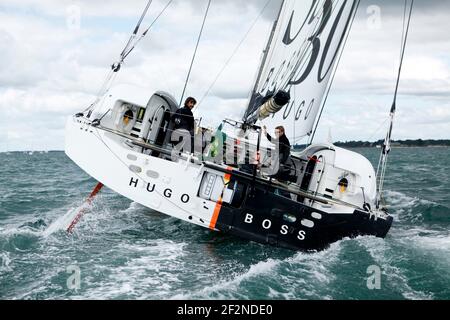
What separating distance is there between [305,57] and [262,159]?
2.74 meters

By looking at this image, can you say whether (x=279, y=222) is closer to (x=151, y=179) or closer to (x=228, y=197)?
(x=228, y=197)

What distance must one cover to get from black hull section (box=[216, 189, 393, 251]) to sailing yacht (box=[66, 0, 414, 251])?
19mm

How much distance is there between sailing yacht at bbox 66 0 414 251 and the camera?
10.3m

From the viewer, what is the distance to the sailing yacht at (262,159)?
1026 cm

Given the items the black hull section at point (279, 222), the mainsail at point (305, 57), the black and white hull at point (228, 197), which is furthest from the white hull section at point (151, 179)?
the mainsail at point (305, 57)

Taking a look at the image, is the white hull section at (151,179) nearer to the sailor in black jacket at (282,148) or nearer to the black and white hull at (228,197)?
the black and white hull at (228,197)

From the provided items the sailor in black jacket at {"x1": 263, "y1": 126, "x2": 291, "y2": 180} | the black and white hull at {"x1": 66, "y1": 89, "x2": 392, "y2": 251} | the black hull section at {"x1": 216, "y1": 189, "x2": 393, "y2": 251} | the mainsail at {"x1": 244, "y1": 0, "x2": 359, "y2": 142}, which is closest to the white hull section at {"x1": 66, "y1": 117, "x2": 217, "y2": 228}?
the black and white hull at {"x1": 66, "y1": 89, "x2": 392, "y2": 251}

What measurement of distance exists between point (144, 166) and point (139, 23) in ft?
12.3

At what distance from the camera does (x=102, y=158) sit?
10.7 metres

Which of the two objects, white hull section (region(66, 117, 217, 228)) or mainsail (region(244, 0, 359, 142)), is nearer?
white hull section (region(66, 117, 217, 228))

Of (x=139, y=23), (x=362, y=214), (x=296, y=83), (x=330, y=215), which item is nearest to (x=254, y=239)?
(x=330, y=215)

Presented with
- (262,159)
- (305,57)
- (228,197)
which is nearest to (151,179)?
(228,197)

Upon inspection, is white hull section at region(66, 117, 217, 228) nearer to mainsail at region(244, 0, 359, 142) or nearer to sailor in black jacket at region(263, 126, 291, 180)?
sailor in black jacket at region(263, 126, 291, 180)

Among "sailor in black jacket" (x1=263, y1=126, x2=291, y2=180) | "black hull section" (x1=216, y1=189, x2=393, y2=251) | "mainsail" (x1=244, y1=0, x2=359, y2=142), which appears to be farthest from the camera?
"mainsail" (x1=244, y1=0, x2=359, y2=142)
